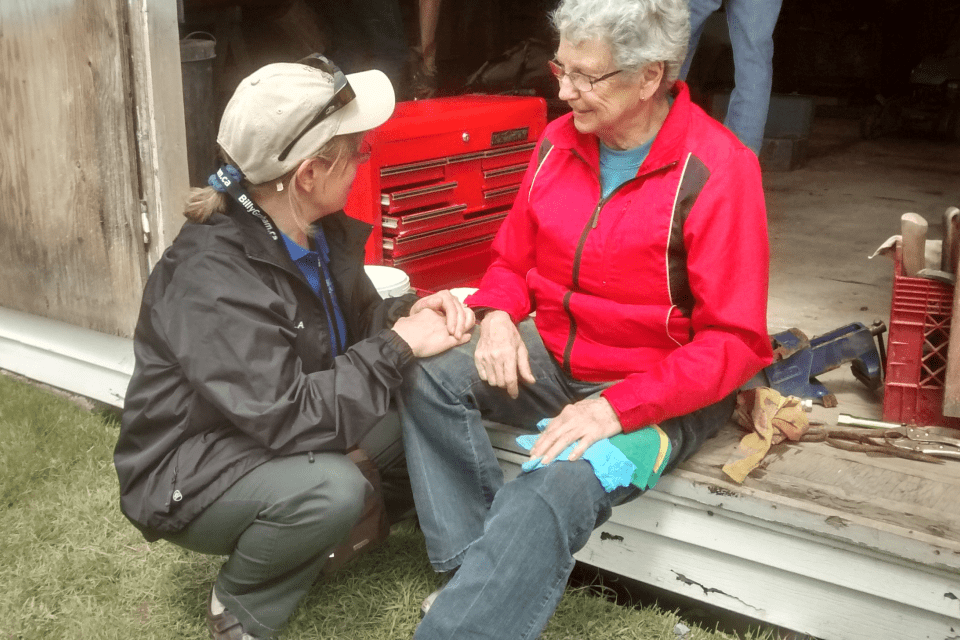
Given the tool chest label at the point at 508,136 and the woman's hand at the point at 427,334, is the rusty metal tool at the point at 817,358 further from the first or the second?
the tool chest label at the point at 508,136

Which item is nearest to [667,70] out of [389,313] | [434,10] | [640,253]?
[640,253]

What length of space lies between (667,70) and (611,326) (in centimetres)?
61

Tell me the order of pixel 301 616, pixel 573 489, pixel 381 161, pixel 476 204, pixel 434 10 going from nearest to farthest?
pixel 573 489 → pixel 301 616 → pixel 381 161 → pixel 476 204 → pixel 434 10

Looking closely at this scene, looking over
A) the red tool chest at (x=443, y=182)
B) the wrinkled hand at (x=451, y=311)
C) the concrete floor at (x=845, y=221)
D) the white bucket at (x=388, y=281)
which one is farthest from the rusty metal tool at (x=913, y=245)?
the red tool chest at (x=443, y=182)

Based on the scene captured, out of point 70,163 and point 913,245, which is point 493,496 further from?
point 70,163

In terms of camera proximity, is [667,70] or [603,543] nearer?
[667,70]

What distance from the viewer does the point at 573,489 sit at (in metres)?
1.94

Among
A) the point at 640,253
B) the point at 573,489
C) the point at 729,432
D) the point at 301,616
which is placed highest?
the point at 640,253

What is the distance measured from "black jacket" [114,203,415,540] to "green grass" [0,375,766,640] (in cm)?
42

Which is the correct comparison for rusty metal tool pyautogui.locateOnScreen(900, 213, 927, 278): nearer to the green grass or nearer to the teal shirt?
the teal shirt

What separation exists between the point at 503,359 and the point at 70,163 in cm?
186

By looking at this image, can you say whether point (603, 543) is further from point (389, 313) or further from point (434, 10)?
point (434, 10)

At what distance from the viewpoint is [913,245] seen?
2482 millimetres

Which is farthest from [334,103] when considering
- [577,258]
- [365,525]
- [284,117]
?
[365,525]
